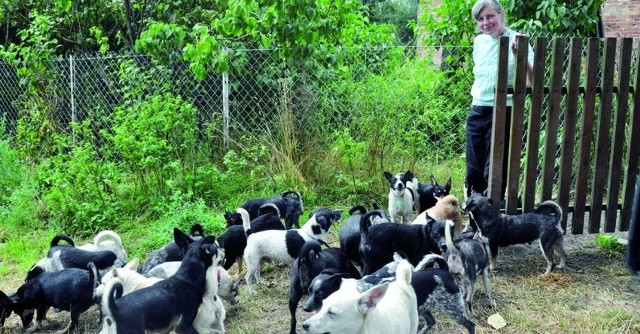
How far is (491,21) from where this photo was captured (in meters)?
6.28

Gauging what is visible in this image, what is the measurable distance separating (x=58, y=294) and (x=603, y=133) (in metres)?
5.23

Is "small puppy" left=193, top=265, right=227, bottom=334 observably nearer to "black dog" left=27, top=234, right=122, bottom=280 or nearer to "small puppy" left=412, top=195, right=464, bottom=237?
"black dog" left=27, top=234, right=122, bottom=280

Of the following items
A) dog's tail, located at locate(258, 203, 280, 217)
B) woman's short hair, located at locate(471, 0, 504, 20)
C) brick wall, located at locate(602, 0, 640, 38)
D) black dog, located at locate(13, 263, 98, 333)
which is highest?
brick wall, located at locate(602, 0, 640, 38)

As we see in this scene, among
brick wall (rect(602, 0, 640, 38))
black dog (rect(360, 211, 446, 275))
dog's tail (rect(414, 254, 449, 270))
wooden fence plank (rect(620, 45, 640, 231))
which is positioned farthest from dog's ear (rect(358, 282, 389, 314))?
brick wall (rect(602, 0, 640, 38))

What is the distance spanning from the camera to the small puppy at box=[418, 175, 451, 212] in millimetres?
7289

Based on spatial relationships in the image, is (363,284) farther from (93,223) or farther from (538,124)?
(93,223)

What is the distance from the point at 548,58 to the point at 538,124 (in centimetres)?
283

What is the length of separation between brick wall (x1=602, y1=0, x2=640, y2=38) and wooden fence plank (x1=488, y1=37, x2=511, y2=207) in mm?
7762

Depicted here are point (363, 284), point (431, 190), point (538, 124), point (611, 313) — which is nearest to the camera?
point (363, 284)

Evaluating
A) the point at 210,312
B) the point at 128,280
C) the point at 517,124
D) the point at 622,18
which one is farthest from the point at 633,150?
the point at 622,18

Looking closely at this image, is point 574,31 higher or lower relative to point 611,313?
higher

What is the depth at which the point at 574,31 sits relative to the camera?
8.70 meters

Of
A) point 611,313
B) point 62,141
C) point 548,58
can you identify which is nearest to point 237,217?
point 62,141

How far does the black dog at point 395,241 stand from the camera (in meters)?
5.46
